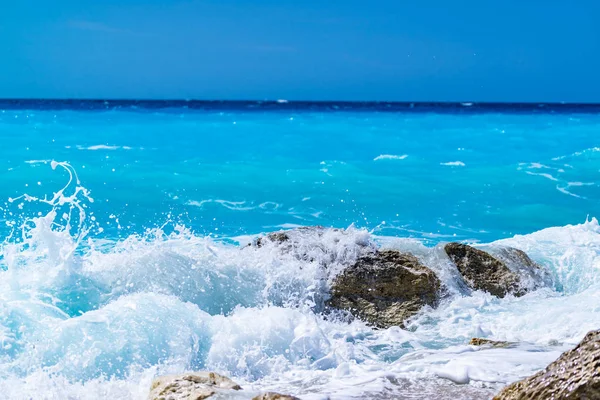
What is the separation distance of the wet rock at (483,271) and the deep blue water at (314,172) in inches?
138

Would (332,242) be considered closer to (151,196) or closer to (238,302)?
(238,302)

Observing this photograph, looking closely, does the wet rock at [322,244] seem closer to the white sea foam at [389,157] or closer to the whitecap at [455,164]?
the whitecap at [455,164]

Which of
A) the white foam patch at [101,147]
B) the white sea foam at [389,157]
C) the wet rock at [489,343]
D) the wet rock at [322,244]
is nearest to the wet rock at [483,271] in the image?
the wet rock at [322,244]

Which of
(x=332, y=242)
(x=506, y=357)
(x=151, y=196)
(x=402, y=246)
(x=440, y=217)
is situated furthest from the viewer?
(x=151, y=196)

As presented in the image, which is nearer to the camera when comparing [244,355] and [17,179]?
[244,355]

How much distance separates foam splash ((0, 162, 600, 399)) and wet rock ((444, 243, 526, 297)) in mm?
126

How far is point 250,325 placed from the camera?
16.2 ft

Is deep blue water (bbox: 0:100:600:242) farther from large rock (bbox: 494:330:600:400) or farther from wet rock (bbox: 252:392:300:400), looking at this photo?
large rock (bbox: 494:330:600:400)

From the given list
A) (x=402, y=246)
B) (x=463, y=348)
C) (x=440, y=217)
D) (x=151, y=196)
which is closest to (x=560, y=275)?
(x=402, y=246)

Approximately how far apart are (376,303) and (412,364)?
1267 mm

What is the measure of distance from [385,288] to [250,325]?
4.20 ft

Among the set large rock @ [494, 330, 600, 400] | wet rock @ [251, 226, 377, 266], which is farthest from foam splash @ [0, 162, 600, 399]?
large rock @ [494, 330, 600, 400]

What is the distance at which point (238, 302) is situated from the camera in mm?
5770

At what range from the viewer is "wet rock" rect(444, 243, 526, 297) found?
612 cm
